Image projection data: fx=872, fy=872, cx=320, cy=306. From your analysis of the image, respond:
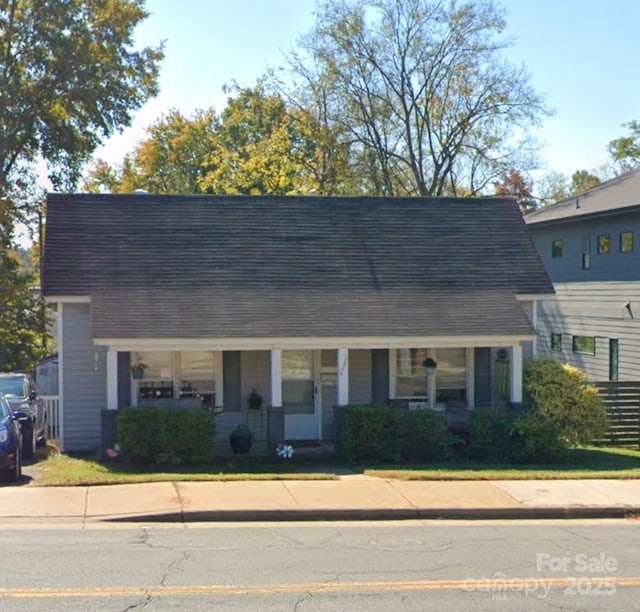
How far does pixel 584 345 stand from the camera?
29.2 meters

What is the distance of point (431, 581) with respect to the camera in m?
7.91

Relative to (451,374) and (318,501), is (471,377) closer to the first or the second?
(451,374)

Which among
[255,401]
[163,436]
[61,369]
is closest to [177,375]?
[255,401]

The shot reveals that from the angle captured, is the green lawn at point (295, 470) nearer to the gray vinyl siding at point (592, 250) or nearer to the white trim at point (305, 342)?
the white trim at point (305, 342)

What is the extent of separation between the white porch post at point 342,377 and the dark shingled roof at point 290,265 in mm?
449

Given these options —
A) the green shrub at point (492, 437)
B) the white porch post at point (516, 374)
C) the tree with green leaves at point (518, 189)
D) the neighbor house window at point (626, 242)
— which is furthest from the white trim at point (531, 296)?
the tree with green leaves at point (518, 189)

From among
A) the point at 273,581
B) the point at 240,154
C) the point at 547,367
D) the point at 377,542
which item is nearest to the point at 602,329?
the point at 547,367

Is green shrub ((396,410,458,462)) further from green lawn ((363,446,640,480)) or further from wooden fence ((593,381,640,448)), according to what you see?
wooden fence ((593,381,640,448))

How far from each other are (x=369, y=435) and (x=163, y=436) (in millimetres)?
3668

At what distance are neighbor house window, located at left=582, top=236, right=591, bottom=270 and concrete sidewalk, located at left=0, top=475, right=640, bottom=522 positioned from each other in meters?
15.9

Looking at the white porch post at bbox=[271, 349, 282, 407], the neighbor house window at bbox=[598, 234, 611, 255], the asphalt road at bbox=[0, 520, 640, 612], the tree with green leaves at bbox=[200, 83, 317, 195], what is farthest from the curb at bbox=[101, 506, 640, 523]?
the tree with green leaves at bbox=[200, 83, 317, 195]

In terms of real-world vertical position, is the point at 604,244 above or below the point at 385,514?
above

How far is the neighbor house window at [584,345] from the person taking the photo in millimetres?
28517

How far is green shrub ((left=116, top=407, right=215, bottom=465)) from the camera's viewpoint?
14898 mm
